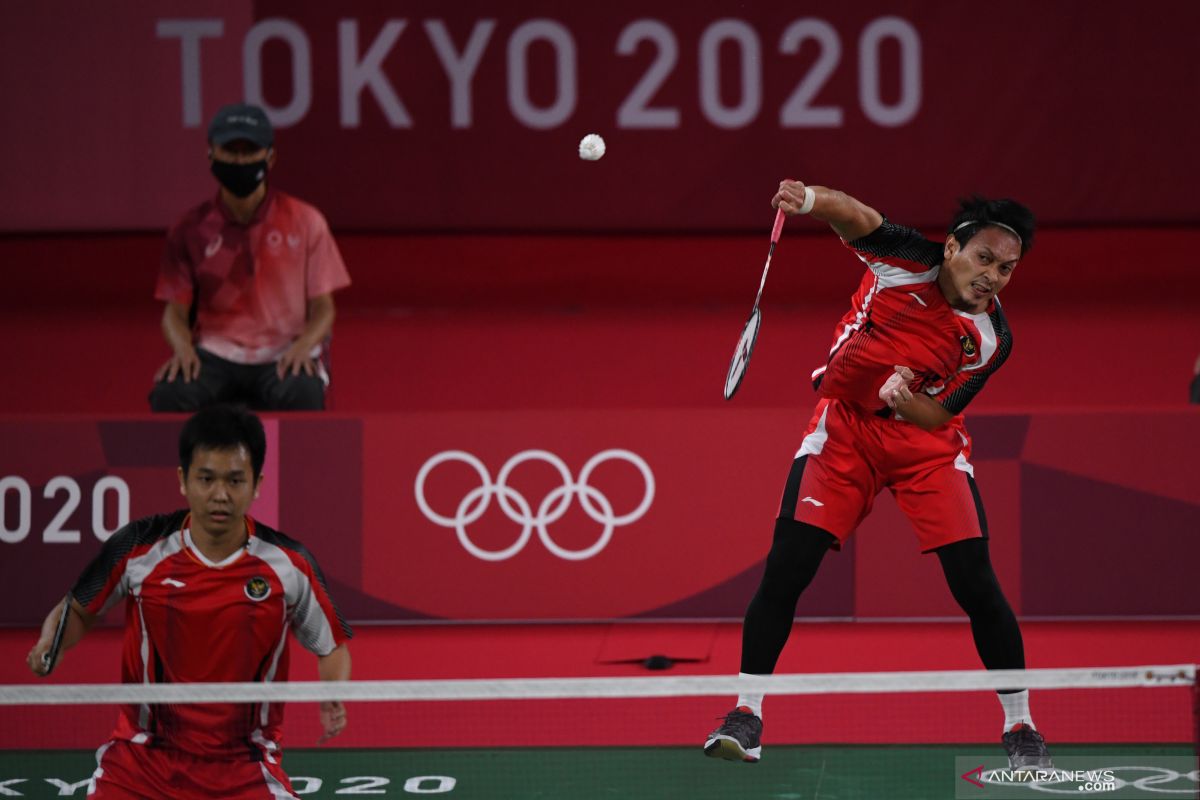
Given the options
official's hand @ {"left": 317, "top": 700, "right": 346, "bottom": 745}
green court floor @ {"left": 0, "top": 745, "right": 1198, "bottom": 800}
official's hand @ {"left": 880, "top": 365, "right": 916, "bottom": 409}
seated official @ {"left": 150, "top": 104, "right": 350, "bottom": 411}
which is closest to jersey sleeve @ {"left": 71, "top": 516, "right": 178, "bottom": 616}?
official's hand @ {"left": 317, "top": 700, "right": 346, "bottom": 745}

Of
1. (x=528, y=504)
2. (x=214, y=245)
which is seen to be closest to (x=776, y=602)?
(x=528, y=504)

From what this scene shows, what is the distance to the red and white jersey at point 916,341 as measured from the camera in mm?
4664

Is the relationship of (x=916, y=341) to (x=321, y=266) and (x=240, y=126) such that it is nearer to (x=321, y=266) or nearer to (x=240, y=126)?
(x=321, y=266)

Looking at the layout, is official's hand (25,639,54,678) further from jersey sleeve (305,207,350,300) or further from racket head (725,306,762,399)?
jersey sleeve (305,207,350,300)

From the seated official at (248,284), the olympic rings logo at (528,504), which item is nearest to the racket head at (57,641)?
the olympic rings logo at (528,504)

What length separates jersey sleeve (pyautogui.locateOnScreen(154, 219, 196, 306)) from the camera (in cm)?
702

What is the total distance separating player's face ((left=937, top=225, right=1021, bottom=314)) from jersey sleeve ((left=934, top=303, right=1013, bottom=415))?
15 centimetres

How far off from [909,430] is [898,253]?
50cm

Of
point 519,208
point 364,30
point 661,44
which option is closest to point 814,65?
point 661,44

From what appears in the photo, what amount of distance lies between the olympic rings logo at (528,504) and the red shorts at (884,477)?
6.12ft

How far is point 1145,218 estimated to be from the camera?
8.85 metres

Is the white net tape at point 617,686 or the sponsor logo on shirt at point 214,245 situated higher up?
the sponsor logo on shirt at point 214,245

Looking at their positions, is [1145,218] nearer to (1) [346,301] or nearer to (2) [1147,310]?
(2) [1147,310]

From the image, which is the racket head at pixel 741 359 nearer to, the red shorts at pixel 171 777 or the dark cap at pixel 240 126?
the red shorts at pixel 171 777
